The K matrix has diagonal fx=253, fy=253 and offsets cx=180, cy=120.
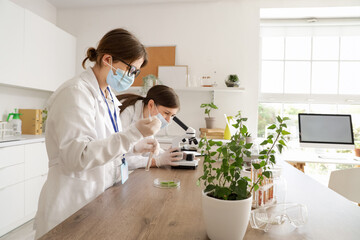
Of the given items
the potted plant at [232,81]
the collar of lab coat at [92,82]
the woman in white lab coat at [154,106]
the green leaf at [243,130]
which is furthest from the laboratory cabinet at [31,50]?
the green leaf at [243,130]

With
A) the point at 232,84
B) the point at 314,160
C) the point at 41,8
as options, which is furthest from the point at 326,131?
the point at 41,8

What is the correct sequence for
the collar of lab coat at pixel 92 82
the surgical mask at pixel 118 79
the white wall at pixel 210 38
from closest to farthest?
the collar of lab coat at pixel 92 82
the surgical mask at pixel 118 79
the white wall at pixel 210 38

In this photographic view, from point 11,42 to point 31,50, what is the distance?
0.32 metres

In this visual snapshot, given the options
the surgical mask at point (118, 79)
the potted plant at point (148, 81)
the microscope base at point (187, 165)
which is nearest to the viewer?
the surgical mask at point (118, 79)

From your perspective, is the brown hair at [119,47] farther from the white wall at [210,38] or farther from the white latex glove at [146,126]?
the white wall at [210,38]

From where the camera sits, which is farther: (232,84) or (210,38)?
(210,38)

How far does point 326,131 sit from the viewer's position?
128 inches

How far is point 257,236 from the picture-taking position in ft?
2.43


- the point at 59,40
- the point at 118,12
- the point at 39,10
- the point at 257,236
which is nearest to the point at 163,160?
the point at 257,236

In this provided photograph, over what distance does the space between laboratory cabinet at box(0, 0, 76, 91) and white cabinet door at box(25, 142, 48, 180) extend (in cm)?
80

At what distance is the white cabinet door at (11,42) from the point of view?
9.13ft

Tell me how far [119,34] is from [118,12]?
10.4ft

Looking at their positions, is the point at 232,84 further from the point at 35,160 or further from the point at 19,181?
the point at 19,181

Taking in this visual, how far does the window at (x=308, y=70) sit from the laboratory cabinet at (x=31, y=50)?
3155 mm
